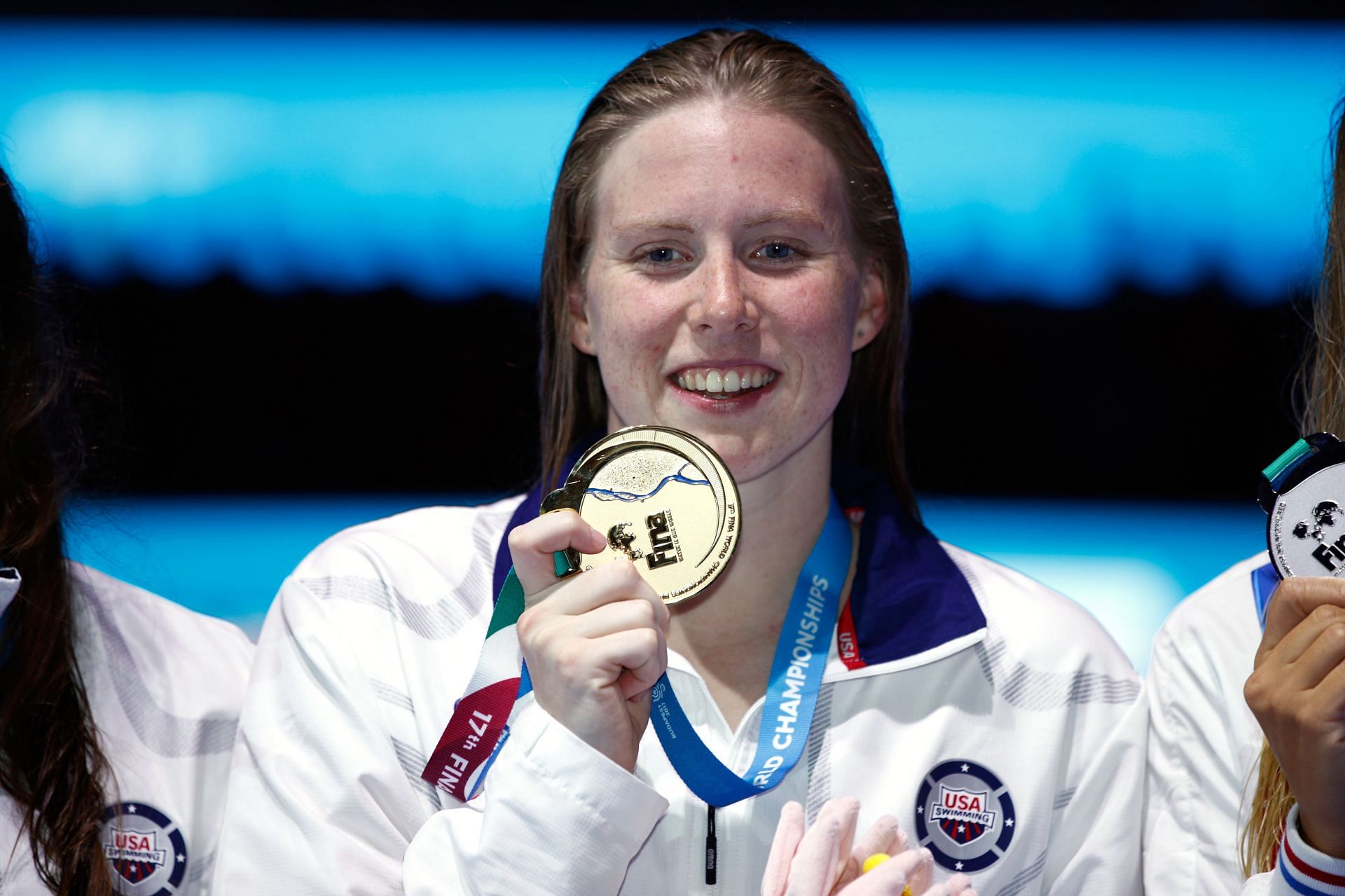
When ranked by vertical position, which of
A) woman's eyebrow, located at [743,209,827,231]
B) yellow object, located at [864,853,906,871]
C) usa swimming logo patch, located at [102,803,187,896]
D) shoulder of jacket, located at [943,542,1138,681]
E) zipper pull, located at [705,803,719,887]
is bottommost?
usa swimming logo patch, located at [102,803,187,896]

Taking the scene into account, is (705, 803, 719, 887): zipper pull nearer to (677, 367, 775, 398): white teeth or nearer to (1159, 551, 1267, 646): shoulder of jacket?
(677, 367, 775, 398): white teeth

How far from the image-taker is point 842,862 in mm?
1756

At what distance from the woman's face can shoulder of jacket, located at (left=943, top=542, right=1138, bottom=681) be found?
0.42 meters

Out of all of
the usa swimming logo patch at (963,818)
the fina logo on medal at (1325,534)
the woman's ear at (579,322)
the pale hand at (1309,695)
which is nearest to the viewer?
the pale hand at (1309,695)

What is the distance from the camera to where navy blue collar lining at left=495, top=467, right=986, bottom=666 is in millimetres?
2195

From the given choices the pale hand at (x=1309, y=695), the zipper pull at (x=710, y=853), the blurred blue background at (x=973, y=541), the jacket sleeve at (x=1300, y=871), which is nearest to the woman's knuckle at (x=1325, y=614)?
the pale hand at (x=1309, y=695)

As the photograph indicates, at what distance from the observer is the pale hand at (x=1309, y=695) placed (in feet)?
5.48

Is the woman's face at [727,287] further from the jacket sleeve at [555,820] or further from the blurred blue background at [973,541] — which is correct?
the blurred blue background at [973,541]

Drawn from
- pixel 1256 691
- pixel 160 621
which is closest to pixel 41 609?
pixel 160 621

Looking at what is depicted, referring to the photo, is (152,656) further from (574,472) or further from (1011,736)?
(1011,736)

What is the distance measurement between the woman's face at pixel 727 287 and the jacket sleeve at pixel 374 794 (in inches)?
20.4

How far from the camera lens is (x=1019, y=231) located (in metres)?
4.15

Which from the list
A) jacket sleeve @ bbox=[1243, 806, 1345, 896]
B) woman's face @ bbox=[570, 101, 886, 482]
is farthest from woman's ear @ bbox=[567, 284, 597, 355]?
jacket sleeve @ bbox=[1243, 806, 1345, 896]

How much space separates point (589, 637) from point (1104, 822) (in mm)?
898
